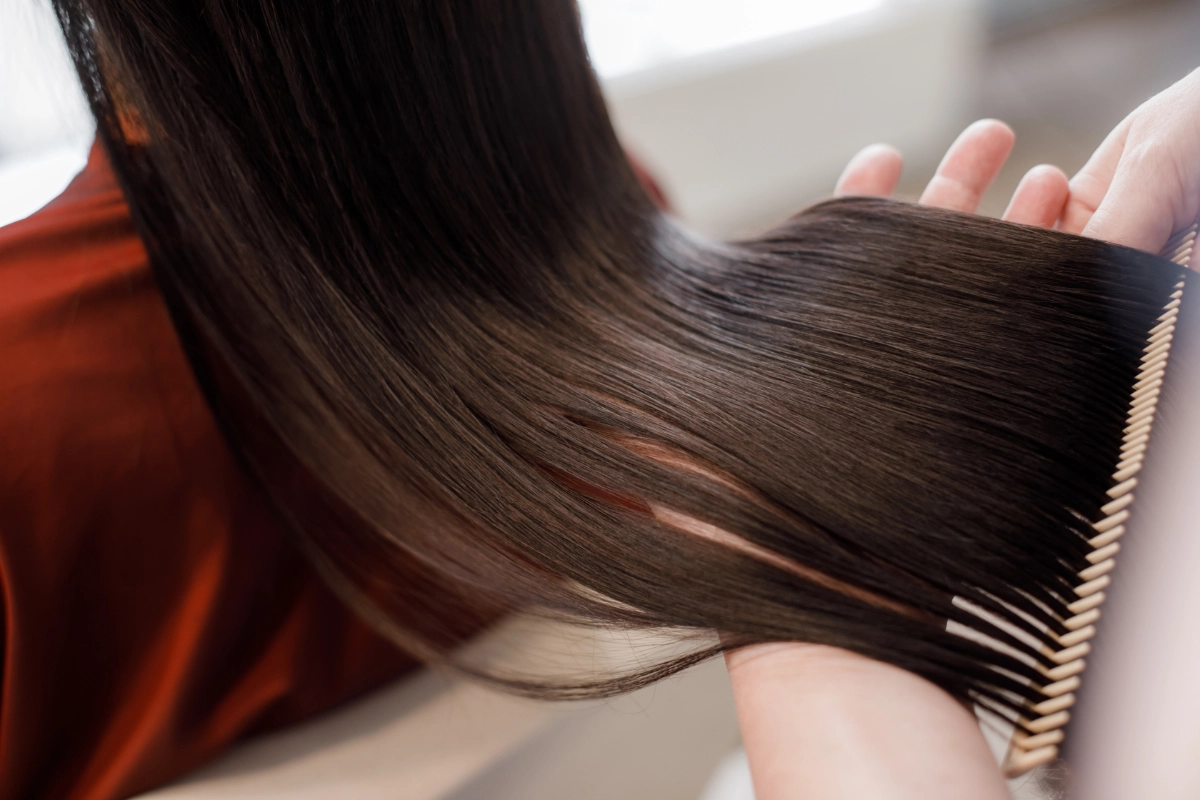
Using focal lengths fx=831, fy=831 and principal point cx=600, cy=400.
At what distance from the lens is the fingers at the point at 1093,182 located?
57 cm

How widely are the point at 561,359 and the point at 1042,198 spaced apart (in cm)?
37

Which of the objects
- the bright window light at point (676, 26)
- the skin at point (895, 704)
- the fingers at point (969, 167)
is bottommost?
the skin at point (895, 704)

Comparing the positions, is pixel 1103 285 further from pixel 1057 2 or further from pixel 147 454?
pixel 1057 2

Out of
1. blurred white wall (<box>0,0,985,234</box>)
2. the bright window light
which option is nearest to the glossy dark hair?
blurred white wall (<box>0,0,985,234</box>)

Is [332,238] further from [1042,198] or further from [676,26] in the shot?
[676,26]

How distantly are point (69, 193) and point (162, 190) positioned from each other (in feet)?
0.26

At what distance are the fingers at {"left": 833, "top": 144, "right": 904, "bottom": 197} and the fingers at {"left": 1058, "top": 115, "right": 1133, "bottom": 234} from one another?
154 millimetres

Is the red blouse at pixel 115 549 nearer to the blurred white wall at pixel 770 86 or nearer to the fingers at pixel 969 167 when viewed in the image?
the fingers at pixel 969 167

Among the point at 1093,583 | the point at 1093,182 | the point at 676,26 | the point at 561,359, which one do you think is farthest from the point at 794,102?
the point at 1093,583

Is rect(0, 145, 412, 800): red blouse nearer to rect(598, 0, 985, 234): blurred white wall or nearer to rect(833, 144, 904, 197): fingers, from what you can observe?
rect(833, 144, 904, 197): fingers

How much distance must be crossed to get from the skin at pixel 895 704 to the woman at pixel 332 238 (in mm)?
107

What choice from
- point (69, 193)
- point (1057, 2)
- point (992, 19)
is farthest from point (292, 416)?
point (1057, 2)

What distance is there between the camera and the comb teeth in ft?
1.14

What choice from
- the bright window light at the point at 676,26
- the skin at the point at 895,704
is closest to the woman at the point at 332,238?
the skin at the point at 895,704
